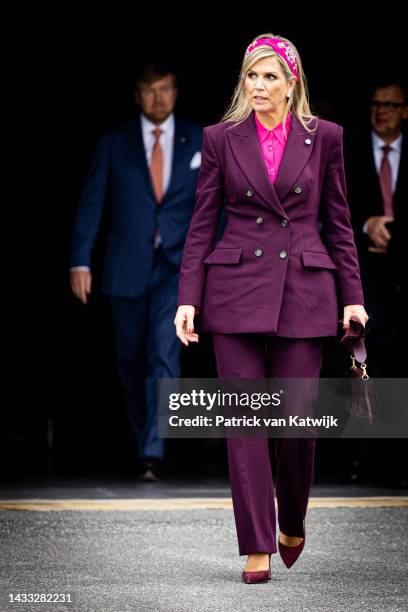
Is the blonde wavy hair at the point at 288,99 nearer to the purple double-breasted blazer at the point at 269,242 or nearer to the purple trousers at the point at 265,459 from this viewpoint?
the purple double-breasted blazer at the point at 269,242

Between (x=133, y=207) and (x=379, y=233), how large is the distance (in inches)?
50.7

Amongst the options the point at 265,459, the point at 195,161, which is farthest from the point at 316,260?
the point at 195,161

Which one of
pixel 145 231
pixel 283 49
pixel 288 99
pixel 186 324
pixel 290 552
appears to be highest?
pixel 283 49

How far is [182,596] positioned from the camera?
237 inches

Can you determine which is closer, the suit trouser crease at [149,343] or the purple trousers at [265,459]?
the purple trousers at [265,459]

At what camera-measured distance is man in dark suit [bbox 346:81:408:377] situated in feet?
31.0

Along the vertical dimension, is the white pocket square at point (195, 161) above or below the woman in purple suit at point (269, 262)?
below

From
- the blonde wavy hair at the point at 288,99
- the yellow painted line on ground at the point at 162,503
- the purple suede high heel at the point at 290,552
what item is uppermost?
the blonde wavy hair at the point at 288,99

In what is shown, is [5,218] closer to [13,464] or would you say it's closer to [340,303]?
[13,464]

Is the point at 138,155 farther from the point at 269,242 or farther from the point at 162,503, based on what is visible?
the point at 269,242

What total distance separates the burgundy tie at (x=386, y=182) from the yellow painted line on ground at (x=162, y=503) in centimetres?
164

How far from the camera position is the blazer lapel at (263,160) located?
21.0 feet

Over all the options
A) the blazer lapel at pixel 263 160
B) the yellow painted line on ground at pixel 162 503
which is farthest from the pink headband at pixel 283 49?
the yellow painted line on ground at pixel 162 503

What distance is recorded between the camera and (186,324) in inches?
252
